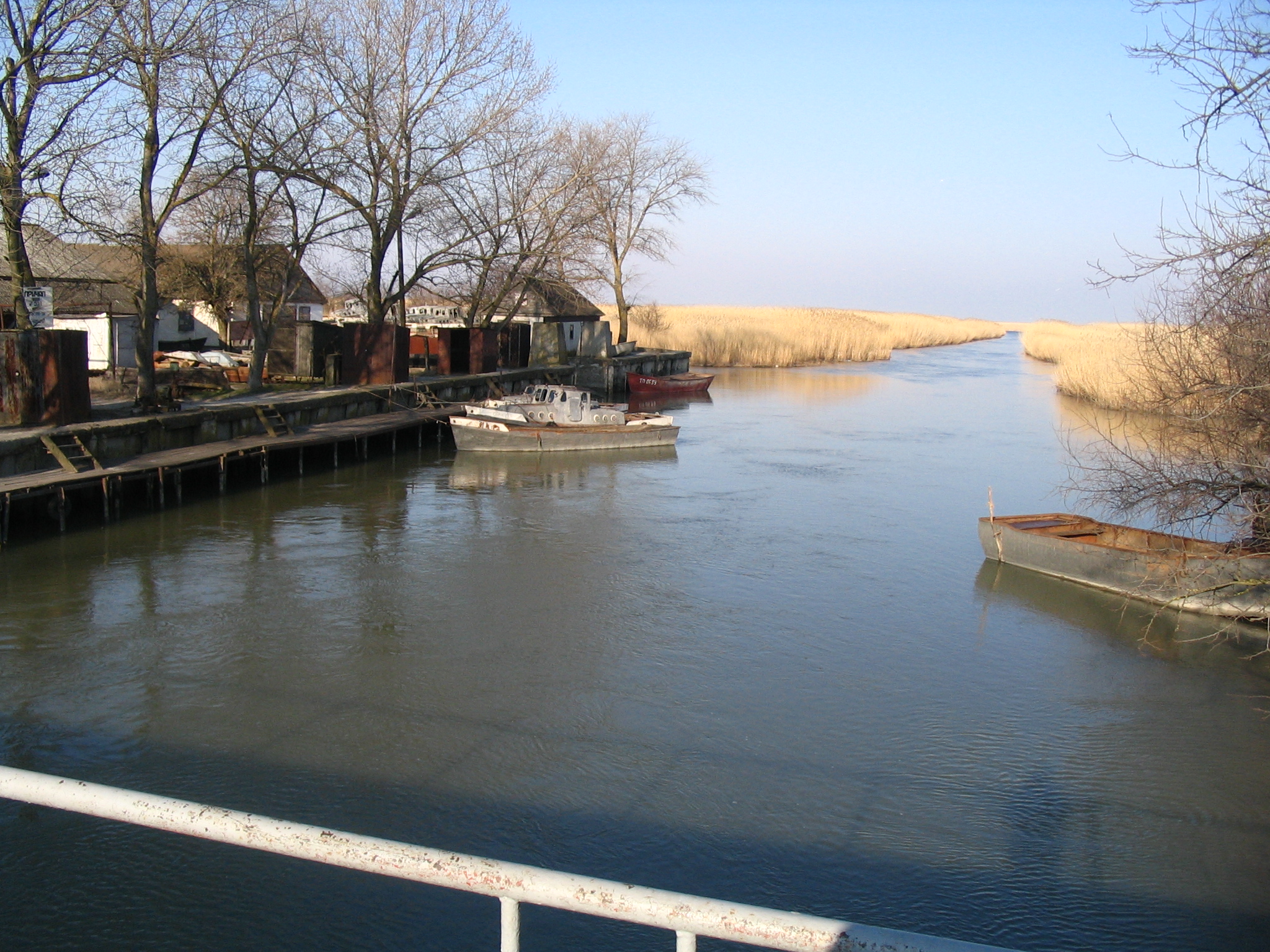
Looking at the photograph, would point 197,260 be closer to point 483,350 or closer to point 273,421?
point 483,350

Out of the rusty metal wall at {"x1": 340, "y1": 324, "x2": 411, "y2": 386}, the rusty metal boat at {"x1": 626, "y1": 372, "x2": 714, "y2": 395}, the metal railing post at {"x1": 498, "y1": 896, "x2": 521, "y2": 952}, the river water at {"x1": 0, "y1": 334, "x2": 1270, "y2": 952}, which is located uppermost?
the rusty metal wall at {"x1": 340, "y1": 324, "x2": 411, "y2": 386}

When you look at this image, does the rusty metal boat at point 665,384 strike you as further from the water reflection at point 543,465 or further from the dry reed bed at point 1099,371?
the water reflection at point 543,465

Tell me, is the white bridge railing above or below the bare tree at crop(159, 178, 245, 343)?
below

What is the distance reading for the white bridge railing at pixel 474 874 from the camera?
2262mm

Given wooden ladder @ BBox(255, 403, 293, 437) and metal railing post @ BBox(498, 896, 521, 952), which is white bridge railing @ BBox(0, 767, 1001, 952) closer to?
metal railing post @ BBox(498, 896, 521, 952)

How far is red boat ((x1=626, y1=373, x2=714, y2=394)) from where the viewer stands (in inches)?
1949

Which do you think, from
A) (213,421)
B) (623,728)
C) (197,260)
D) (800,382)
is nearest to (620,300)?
(800,382)

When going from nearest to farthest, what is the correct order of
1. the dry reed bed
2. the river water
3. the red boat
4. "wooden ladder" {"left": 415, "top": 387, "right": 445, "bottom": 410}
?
the river water
"wooden ladder" {"left": 415, "top": 387, "right": 445, "bottom": 410}
the dry reed bed
the red boat

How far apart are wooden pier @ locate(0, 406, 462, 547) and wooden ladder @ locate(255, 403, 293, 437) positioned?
4 cm

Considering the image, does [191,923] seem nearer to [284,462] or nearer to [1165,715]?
[1165,715]

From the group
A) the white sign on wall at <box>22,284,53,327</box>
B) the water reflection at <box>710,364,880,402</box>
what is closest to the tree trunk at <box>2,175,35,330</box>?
the white sign on wall at <box>22,284,53,327</box>

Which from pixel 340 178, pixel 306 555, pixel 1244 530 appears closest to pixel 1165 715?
pixel 1244 530

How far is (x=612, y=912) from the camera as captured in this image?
93.7 inches

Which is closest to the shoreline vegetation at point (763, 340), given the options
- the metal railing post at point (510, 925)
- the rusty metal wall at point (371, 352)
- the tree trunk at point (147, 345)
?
the rusty metal wall at point (371, 352)
